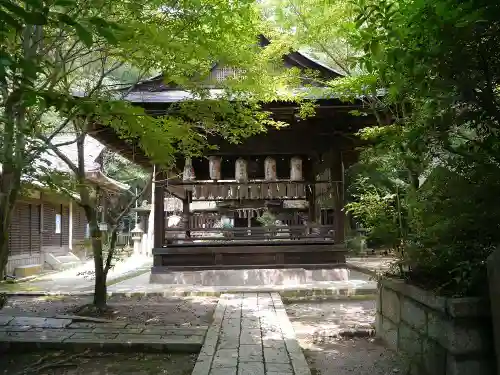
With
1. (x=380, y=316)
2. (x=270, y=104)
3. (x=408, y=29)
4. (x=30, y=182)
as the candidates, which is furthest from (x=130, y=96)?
(x=408, y=29)

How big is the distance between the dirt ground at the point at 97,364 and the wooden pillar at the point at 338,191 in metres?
7.12

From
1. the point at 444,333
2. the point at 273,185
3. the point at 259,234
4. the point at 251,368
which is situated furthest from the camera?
the point at 259,234

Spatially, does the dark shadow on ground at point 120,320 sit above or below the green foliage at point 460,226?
below

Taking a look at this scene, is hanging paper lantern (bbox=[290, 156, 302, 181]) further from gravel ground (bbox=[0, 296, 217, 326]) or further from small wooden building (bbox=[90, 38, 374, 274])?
gravel ground (bbox=[0, 296, 217, 326])

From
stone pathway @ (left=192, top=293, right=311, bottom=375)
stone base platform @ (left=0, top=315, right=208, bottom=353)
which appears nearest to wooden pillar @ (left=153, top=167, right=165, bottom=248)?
stone pathway @ (left=192, top=293, right=311, bottom=375)

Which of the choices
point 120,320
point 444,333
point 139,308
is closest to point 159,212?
point 139,308

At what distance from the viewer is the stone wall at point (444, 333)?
323 centimetres

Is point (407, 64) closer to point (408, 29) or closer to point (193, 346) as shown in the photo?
point (408, 29)

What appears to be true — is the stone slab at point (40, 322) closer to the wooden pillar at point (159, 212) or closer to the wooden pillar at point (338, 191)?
the wooden pillar at point (159, 212)

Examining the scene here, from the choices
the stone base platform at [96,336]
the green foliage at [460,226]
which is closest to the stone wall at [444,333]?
the green foliage at [460,226]

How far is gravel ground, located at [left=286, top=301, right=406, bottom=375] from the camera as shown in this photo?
4.81 meters

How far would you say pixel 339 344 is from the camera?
19.2 feet

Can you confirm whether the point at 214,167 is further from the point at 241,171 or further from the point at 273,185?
the point at 273,185

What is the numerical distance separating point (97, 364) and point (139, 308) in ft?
10.5
